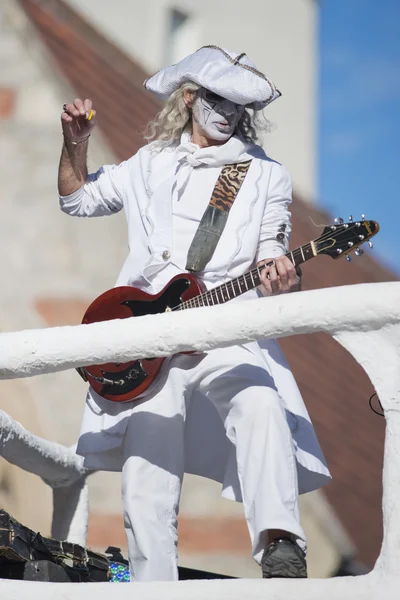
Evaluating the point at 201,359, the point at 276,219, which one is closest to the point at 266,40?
the point at 276,219

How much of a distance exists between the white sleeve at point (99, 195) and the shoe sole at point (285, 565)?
1577mm

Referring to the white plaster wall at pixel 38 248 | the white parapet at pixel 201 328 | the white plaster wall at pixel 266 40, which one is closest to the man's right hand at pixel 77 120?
the white parapet at pixel 201 328

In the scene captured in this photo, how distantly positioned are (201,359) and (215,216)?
21.4 inches

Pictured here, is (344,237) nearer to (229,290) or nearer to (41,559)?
(229,290)

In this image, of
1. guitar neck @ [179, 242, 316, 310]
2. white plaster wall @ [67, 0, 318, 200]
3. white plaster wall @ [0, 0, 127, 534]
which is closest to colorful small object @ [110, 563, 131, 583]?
guitar neck @ [179, 242, 316, 310]

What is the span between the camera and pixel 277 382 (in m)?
4.00

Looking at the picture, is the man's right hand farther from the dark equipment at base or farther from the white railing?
the dark equipment at base

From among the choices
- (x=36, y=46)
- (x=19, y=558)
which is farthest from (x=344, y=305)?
(x=36, y=46)

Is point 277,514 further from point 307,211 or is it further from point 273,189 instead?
point 307,211

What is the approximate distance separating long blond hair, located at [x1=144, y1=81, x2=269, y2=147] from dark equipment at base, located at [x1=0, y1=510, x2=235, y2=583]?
1496 millimetres

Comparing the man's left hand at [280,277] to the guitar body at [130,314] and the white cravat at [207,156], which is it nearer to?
the guitar body at [130,314]

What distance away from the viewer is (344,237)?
3836 millimetres

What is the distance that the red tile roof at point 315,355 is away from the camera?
7881 millimetres

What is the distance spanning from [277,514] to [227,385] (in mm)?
544
